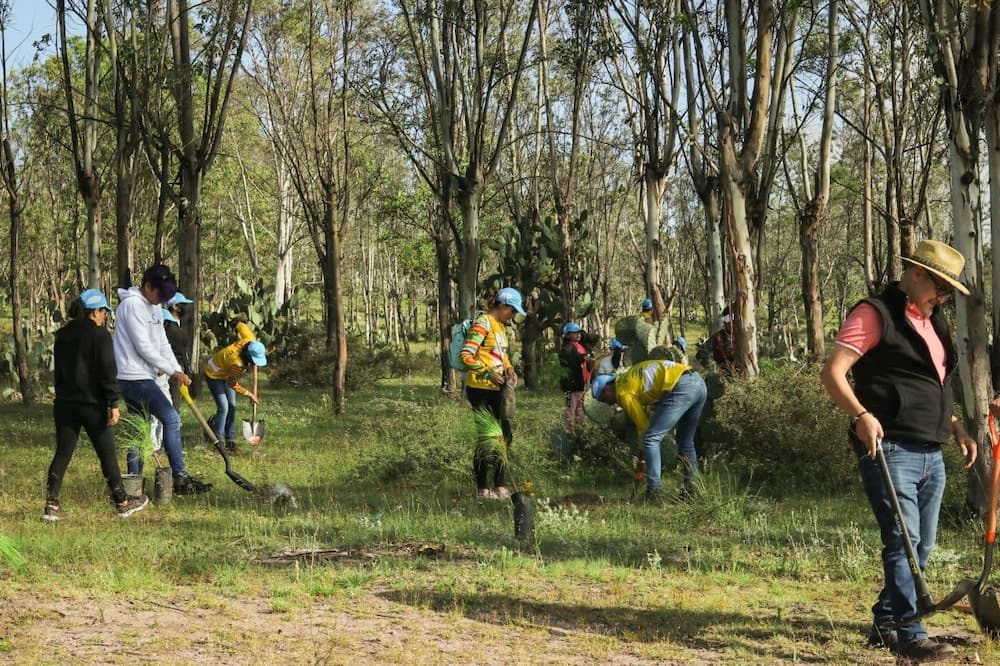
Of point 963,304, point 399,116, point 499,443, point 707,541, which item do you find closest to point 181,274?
point 499,443

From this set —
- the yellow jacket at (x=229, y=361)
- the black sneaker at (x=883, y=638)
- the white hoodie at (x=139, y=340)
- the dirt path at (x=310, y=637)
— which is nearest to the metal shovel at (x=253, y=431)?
the yellow jacket at (x=229, y=361)

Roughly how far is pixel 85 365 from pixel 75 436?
1.74 feet

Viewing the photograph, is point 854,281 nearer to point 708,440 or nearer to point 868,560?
point 708,440

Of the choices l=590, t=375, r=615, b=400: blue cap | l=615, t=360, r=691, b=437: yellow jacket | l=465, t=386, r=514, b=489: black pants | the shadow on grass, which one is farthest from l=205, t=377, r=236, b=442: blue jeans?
the shadow on grass

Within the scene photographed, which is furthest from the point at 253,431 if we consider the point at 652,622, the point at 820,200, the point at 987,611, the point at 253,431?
the point at 820,200

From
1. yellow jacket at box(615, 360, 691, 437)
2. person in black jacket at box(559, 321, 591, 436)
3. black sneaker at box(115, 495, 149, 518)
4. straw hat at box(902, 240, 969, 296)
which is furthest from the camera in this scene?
person in black jacket at box(559, 321, 591, 436)

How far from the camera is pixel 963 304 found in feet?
23.8

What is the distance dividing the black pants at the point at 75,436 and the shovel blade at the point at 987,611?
583 centimetres

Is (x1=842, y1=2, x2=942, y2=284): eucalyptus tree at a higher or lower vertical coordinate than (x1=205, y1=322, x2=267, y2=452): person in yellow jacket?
higher

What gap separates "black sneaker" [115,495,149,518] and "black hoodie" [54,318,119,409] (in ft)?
2.52

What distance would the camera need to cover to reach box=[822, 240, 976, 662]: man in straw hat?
4.62 m

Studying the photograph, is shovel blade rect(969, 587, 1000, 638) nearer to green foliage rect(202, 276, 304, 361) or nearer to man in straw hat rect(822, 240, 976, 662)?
man in straw hat rect(822, 240, 976, 662)

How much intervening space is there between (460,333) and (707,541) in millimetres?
2621

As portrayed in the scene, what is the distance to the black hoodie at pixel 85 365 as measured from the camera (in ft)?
26.1
